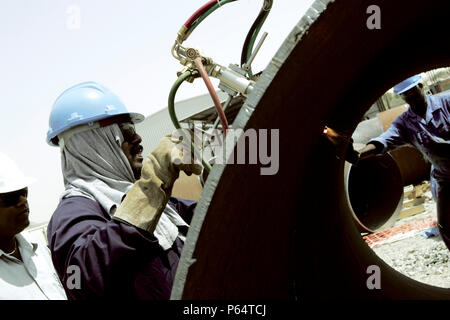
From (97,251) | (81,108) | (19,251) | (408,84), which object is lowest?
(19,251)

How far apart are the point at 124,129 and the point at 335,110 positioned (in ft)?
3.66

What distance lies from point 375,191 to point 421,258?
0.92 metres

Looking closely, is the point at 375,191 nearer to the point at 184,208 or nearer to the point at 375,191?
the point at 375,191

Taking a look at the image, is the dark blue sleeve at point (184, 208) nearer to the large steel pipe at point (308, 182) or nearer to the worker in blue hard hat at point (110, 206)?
the worker in blue hard hat at point (110, 206)

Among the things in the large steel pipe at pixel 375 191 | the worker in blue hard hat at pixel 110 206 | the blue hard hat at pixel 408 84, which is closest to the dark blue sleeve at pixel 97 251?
the worker in blue hard hat at pixel 110 206

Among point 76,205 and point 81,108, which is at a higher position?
point 81,108

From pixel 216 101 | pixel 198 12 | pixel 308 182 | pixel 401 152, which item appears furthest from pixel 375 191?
pixel 216 101

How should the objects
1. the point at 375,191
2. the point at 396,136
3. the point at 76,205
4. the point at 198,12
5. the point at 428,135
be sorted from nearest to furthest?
the point at 198,12, the point at 76,205, the point at 428,135, the point at 396,136, the point at 375,191

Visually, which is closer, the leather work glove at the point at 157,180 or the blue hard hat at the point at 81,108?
the leather work glove at the point at 157,180

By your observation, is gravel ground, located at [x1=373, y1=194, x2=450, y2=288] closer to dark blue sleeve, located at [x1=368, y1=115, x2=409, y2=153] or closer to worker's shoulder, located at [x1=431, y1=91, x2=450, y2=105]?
dark blue sleeve, located at [x1=368, y1=115, x2=409, y2=153]

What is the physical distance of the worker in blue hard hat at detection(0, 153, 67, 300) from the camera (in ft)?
7.83

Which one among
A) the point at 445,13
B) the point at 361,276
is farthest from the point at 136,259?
the point at 445,13

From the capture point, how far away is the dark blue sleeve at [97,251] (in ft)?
4.50

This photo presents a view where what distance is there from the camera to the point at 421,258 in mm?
4395
